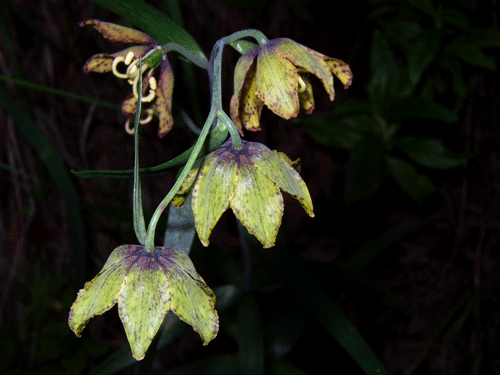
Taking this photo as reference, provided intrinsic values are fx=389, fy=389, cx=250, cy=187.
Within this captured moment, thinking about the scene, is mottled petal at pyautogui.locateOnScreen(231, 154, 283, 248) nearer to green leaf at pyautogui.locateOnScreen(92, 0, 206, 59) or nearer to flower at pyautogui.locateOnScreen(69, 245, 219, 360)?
flower at pyautogui.locateOnScreen(69, 245, 219, 360)

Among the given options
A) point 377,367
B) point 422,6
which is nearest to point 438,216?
point 422,6

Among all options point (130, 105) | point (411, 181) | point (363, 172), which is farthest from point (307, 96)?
point (411, 181)

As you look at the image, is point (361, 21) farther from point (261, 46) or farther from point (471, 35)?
point (261, 46)

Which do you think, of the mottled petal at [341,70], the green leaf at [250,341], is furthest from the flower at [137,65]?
the green leaf at [250,341]

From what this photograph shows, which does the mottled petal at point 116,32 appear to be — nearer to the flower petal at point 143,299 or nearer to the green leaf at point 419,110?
the flower petal at point 143,299

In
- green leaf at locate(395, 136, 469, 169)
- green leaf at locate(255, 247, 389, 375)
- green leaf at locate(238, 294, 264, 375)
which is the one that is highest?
green leaf at locate(395, 136, 469, 169)

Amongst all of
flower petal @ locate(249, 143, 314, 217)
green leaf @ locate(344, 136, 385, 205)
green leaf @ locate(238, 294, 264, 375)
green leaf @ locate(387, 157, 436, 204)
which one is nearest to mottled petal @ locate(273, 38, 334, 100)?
flower petal @ locate(249, 143, 314, 217)

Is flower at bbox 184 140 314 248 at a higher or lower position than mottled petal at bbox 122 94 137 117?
lower
